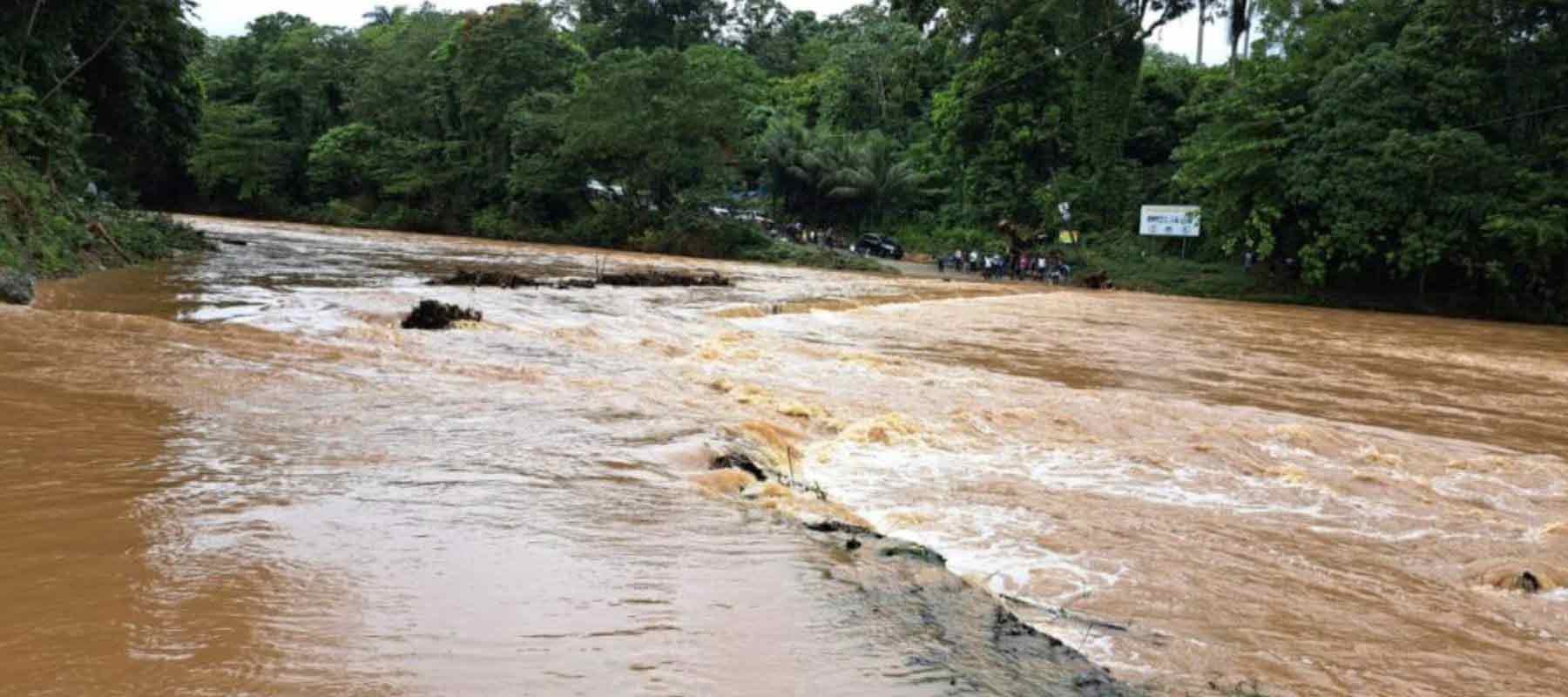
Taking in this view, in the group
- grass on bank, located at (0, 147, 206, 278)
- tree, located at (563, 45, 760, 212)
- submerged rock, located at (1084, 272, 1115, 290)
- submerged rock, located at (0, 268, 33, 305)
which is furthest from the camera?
tree, located at (563, 45, 760, 212)

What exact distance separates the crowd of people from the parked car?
8.70 feet

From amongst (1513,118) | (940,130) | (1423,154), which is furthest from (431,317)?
(940,130)

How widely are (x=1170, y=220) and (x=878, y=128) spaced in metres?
20.1

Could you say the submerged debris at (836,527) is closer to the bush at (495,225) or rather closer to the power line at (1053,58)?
the power line at (1053,58)

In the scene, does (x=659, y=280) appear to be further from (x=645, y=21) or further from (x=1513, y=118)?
(x=645, y=21)

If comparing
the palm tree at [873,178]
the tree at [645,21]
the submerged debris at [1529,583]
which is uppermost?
the tree at [645,21]

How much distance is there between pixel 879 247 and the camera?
138 ft

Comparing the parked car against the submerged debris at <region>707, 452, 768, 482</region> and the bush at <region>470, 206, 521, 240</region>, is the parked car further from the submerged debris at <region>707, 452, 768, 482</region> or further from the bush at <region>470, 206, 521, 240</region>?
the submerged debris at <region>707, 452, 768, 482</region>

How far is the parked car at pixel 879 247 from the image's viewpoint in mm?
41969

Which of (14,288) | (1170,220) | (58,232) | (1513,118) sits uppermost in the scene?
(1513,118)

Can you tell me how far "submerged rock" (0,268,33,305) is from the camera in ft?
37.9

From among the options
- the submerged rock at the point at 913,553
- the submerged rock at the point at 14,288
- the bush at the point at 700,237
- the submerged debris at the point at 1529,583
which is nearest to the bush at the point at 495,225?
the bush at the point at 700,237

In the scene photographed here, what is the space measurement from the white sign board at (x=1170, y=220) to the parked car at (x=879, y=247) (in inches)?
390

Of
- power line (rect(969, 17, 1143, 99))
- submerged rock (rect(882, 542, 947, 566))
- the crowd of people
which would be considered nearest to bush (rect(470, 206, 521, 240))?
the crowd of people
